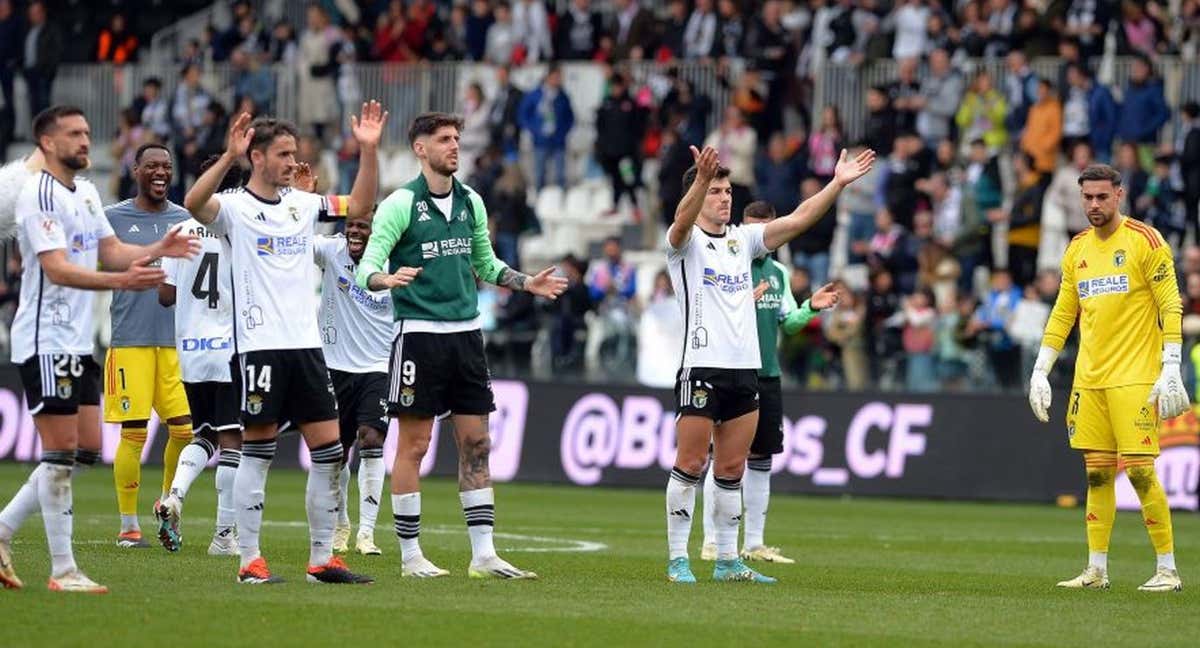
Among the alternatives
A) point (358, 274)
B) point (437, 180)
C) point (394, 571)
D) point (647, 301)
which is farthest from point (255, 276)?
point (647, 301)

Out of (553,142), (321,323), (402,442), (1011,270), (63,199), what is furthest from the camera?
(553,142)

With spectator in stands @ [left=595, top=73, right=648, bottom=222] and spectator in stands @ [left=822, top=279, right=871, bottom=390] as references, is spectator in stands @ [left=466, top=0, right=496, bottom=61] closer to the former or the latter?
spectator in stands @ [left=595, top=73, right=648, bottom=222]

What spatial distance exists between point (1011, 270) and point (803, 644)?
18303mm

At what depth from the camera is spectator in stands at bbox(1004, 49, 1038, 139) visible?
2880 cm

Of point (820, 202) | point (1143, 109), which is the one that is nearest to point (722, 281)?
point (820, 202)

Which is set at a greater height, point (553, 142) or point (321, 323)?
point (553, 142)

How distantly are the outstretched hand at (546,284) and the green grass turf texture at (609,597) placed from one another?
6.07 ft


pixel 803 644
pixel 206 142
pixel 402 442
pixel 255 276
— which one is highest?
pixel 206 142

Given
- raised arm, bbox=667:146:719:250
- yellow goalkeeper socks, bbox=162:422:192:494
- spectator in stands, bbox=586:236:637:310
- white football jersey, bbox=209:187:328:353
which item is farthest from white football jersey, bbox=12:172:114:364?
spectator in stands, bbox=586:236:637:310

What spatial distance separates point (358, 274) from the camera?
1219 cm

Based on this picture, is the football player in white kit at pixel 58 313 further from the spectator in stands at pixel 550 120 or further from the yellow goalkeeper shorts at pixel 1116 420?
the spectator in stands at pixel 550 120

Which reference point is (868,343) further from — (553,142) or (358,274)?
(358,274)

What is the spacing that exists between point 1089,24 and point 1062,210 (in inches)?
123

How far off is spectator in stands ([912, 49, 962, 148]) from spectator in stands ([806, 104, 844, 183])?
48.1 inches
